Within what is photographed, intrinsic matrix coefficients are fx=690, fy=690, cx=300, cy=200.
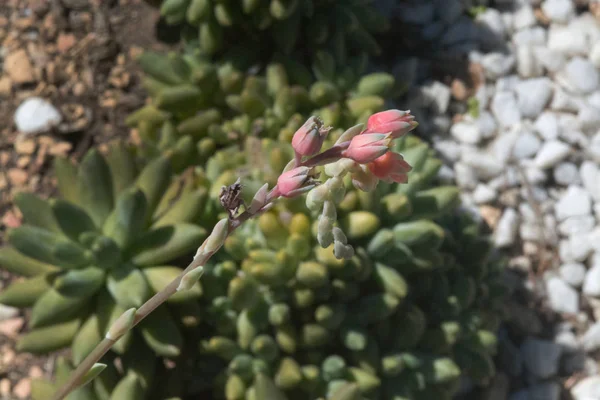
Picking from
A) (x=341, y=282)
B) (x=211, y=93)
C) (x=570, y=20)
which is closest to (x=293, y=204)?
(x=341, y=282)

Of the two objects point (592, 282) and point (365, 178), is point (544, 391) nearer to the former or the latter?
point (592, 282)

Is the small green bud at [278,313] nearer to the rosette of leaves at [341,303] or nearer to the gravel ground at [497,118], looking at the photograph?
the rosette of leaves at [341,303]

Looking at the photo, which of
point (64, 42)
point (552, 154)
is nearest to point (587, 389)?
point (552, 154)

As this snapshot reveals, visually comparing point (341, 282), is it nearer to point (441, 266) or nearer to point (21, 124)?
point (441, 266)

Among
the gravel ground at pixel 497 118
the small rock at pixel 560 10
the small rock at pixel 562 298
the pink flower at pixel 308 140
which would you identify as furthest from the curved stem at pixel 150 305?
the small rock at pixel 560 10

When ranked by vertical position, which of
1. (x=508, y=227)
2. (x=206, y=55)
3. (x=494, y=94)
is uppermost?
(x=206, y=55)

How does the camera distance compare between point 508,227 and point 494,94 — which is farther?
point 494,94

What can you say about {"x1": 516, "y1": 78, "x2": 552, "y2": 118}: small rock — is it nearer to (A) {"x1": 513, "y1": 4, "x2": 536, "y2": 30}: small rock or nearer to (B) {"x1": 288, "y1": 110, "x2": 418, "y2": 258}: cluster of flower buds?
(A) {"x1": 513, "y1": 4, "x2": 536, "y2": 30}: small rock

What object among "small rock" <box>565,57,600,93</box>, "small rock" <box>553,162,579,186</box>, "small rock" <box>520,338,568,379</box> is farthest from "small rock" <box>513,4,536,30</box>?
"small rock" <box>520,338,568,379</box>
